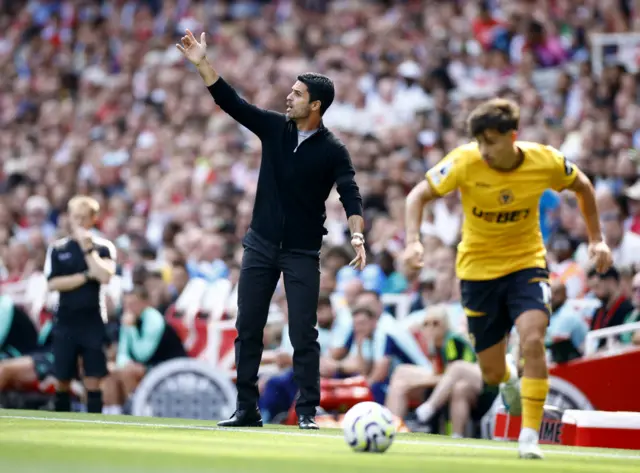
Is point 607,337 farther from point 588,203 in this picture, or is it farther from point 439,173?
point 439,173

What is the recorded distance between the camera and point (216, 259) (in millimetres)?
16500

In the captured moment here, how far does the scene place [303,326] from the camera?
9883mm

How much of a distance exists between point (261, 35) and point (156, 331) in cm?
1034

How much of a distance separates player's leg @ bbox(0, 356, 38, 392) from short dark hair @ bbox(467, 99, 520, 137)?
849 cm

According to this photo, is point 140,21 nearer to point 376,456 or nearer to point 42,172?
point 42,172

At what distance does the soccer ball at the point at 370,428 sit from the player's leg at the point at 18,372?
8171 mm

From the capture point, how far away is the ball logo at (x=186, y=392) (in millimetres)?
13227

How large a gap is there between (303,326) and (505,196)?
2.10m

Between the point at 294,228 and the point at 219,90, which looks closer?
the point at 219,90

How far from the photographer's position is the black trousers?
991 centimetres

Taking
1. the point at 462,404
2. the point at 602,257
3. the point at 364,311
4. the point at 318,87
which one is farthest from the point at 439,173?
the point at 364,311

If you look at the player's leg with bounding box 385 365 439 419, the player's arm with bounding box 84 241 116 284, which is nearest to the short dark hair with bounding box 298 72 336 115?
the player's arm with bounding box 84 241 116 284

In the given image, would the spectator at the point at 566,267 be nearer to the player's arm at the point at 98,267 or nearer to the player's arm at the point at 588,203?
the player's arm at the point at 98,267

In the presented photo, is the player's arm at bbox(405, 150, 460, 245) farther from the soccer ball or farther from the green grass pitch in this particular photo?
the green grass pitch
